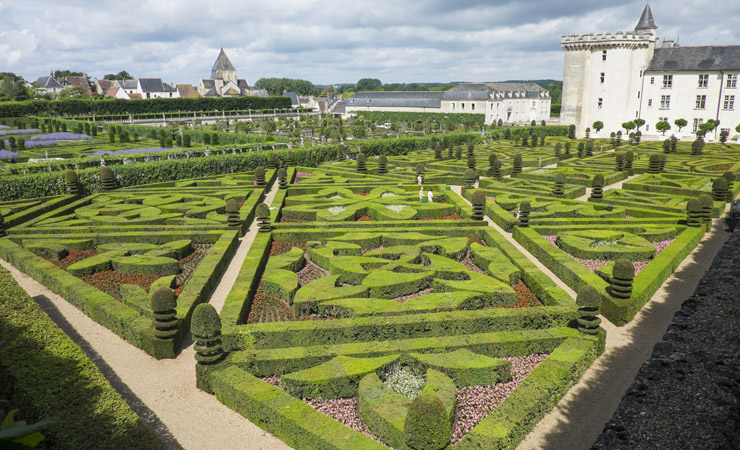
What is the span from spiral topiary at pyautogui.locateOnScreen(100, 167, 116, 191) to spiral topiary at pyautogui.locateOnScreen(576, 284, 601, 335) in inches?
925

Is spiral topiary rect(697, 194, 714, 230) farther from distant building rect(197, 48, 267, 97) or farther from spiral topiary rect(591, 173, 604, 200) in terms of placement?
distant building rect(197, 48, 267, 97)

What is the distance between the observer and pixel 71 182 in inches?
922

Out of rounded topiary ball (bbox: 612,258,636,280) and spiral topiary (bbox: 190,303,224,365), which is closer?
spiral topiary (bbox: 190,303,224,365)

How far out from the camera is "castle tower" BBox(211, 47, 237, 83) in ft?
456

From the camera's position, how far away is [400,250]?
1500cm

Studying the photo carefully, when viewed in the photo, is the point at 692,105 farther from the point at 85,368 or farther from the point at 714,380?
the point at 85,368

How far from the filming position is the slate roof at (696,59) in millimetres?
52469

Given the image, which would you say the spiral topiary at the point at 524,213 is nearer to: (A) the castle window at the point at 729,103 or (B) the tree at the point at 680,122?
(B) the tree at the point at 680,122

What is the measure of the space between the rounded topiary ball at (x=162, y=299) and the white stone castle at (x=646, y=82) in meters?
61.0

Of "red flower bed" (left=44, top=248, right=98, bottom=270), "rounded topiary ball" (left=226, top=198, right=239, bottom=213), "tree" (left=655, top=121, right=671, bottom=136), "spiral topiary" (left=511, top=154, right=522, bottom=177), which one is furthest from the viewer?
"tree" (left=655, top=121, right=671, bottom=136)

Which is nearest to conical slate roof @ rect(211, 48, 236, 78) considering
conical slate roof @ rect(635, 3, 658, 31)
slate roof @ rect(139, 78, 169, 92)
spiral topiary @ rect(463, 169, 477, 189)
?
slate roof @ rect(139, 78, 169, 92)

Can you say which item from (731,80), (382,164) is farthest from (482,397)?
(731,80)

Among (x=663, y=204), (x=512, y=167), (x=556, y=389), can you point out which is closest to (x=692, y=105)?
(x=512, y=167)

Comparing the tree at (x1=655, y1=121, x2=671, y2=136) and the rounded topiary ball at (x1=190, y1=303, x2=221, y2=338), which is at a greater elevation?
the tree at (x1=655, y1=121, x2=671, y2=136)
